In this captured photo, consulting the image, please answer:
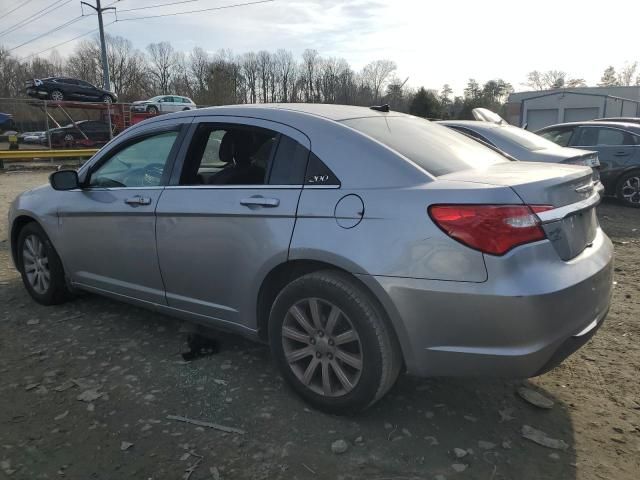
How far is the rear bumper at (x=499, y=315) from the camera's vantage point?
7.57 ft

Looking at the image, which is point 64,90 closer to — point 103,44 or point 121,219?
point 103,44

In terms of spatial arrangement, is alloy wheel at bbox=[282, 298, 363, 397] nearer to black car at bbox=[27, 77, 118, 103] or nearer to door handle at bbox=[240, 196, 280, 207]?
door handle at bbox=[240, 196, 280, 207]

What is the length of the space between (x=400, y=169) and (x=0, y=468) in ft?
7.99

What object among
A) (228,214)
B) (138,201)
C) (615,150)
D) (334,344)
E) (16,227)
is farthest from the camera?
(615,150)

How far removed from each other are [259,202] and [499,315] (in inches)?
56.2

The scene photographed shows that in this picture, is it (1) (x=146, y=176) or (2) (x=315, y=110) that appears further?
(1) (x=146, y=176)

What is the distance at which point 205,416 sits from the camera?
9.56ft

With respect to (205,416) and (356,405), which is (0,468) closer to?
(205,416)

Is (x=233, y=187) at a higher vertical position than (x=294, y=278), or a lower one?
higher

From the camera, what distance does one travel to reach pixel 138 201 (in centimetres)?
363

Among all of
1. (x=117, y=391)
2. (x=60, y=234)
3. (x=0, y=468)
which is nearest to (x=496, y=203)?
(x=117, y=391)

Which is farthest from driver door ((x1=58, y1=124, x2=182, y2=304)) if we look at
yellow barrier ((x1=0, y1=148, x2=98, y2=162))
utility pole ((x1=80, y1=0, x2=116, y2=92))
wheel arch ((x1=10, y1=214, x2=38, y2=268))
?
utility pole ((x1=80, y1=0, x2=116, y2=92))

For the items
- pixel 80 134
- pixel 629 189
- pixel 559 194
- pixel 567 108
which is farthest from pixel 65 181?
pixel 567 108

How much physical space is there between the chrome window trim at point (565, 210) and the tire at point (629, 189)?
8163 millimetres
